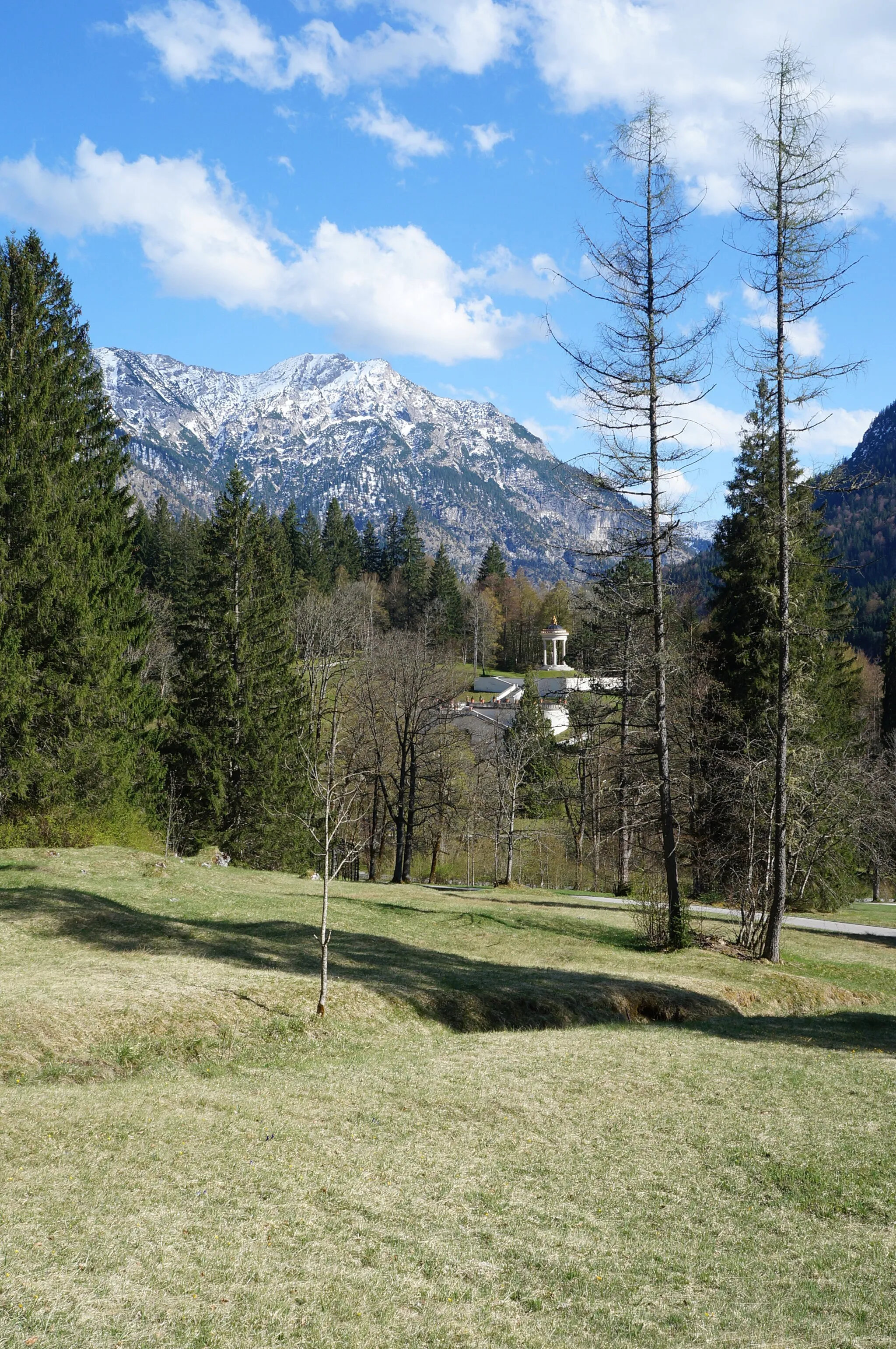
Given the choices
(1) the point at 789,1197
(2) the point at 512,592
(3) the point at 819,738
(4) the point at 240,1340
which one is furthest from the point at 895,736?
(2) the point at 512,592

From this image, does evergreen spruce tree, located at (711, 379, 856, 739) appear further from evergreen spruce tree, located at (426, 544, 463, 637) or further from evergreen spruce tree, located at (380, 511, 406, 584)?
evergreen spruce tree, located at (380, 511, 406, 584)

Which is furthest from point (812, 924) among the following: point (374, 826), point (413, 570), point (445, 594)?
point (413, 570)

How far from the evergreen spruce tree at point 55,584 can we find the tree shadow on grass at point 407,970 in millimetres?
7181

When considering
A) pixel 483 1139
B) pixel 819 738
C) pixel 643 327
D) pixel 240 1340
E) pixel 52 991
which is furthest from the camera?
pixel 819 738

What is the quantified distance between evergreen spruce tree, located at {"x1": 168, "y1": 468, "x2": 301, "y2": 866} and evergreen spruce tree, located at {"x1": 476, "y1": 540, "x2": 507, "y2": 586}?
3139 inches

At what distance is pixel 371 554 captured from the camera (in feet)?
348

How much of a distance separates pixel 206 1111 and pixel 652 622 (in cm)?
1417

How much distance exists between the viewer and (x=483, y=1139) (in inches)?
340

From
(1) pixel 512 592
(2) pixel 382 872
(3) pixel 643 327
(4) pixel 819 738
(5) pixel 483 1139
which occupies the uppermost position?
(1) pixel 512 592

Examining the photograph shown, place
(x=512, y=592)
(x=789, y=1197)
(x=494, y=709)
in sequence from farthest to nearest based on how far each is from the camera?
(x=512, y=592), (x=494, y=709), (x=789, y=1197)

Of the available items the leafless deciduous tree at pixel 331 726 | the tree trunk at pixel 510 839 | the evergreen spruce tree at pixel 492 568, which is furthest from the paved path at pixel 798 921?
the evergreen spruce tree at pixel 492 568

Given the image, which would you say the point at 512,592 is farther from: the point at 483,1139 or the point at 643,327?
the point at 483,1139

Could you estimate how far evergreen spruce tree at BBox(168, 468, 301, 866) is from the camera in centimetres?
3238

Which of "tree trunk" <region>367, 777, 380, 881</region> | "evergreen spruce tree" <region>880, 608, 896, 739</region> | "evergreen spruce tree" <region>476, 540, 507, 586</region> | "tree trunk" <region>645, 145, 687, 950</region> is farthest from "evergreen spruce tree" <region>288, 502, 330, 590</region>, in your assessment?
"tree trunk" <region>645, 145, 687, 950</region>
